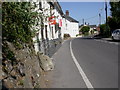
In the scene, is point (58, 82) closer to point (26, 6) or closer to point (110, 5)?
point (26, 6)

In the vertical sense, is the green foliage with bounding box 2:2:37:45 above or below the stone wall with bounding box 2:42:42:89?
above

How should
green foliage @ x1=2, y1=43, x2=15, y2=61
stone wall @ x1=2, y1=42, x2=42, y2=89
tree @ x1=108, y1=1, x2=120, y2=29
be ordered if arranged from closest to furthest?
stone wall @ x1=2, y1=42, x2=42, y2=89, green foliage @ x1=2, y1=43, x2=15, y2=61, tree @ x1=108, y1=1, x2=120, y2=29

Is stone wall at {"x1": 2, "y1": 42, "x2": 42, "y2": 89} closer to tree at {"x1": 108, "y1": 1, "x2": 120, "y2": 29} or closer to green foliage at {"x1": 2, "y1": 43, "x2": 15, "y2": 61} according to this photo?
green foliage at {"x1": 2, "y1": 43, "x2": 15, "y2": 61}

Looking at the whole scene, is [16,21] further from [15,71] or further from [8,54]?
[15,71]

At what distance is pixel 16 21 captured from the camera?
219 inches

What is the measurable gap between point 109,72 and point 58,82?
7.27ft

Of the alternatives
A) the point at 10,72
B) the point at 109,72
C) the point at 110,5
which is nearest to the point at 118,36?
the point at 110,5

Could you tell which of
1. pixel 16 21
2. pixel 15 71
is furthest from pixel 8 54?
pixel 16 21

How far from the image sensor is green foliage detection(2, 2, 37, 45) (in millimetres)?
5195

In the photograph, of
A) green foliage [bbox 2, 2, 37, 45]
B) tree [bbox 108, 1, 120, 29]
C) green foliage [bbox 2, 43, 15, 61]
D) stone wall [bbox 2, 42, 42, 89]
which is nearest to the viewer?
stone wall [bbox 2, 42, 42, 89]

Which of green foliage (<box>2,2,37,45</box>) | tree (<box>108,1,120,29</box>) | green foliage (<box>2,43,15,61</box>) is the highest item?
tree (<box>108,1,120,29</box>)

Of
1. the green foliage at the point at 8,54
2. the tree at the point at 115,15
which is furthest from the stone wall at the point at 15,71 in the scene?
the tree at the point at 115,15

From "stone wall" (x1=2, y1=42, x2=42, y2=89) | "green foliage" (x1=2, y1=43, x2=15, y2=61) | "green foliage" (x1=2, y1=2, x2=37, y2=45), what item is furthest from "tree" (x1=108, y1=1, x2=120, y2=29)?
→ "green foliage" (x1=2, y1=43, x2=15, y2=61)

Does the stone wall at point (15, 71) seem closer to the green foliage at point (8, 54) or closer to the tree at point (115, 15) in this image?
the green foliage at point (8, 54)
